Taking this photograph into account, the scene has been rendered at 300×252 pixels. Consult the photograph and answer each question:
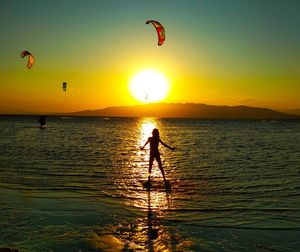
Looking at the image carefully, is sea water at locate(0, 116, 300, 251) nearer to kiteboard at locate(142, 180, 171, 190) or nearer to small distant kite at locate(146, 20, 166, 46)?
kiteboard at locate(142, 180, 171, 190)

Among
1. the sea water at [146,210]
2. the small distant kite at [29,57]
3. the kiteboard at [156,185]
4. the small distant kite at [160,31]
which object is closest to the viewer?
the sea water at [146,210]

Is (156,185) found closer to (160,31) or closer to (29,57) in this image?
(160,31)

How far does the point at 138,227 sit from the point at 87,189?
16.6 ft

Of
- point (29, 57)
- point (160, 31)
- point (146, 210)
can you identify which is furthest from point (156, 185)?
point (29, 57)

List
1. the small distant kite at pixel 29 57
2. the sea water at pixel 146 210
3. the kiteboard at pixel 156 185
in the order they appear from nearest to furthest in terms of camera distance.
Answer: the sea water at pixel 146 210 < the kiteboard at pixel 156 185 < the small distant kite at pixel 29 57

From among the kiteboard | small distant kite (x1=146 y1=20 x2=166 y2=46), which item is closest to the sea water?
the kiteboard

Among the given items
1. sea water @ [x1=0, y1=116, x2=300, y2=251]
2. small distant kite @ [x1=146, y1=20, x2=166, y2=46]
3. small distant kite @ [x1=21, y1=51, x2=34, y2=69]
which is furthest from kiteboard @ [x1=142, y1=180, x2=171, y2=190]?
small distant kite @ [x1=21, y1=51, x2=34, y2=69]

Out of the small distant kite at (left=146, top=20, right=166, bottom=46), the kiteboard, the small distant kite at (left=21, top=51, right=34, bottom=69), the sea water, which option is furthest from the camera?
the small distant kite at (left=21, top=51, right=34, bottom=69)

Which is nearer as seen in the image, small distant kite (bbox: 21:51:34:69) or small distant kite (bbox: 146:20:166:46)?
small distant kite (bbox: 146:20:166:46)

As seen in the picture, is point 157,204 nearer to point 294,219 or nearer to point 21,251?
point 294,219

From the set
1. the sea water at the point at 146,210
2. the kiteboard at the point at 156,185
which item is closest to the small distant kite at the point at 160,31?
the sea water at the point at 146,210

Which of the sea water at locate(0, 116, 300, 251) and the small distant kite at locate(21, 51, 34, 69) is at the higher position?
the small distant kite at locate(21, 51, 34, 69)

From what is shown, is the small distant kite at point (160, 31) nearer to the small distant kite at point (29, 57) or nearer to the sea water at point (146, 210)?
the sea water at point (146, 210)

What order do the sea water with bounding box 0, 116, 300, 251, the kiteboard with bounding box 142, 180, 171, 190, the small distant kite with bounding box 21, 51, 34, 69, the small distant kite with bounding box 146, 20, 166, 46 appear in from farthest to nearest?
the small distant kite with bounding box 21, 51, 34, 69 < the small distant kite with bounding box 146, 20, 166, 46 < the kiteboard with bounding box 142, 180, 171, 190 < the sea water with bounding box 0, 116, 300, 251
